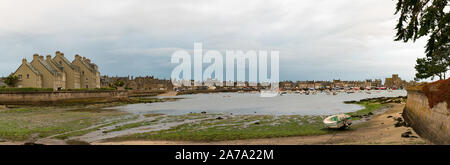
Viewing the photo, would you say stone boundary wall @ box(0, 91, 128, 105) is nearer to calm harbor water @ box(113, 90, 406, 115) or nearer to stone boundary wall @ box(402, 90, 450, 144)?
calm harbor water @ box(113, 90, 406, 115)

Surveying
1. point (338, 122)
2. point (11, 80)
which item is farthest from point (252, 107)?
point (11, 80)

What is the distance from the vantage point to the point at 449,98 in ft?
44.1

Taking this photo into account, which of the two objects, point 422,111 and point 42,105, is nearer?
point 422,111

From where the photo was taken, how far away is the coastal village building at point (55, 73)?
6456 centimetres

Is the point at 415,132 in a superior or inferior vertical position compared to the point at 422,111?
inferior

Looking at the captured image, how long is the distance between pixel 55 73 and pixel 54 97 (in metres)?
12.3

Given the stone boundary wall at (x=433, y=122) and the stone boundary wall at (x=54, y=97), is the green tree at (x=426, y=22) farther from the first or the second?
the stone boundary wall at (x=54, y=97)

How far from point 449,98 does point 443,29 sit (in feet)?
30.2

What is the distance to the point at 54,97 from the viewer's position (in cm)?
6028

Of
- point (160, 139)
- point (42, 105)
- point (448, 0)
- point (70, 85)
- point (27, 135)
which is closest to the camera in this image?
point (448, 0)

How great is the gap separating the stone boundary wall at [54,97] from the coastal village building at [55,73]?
18.1ft

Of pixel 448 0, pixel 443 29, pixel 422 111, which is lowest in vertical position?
pixel 422 111
